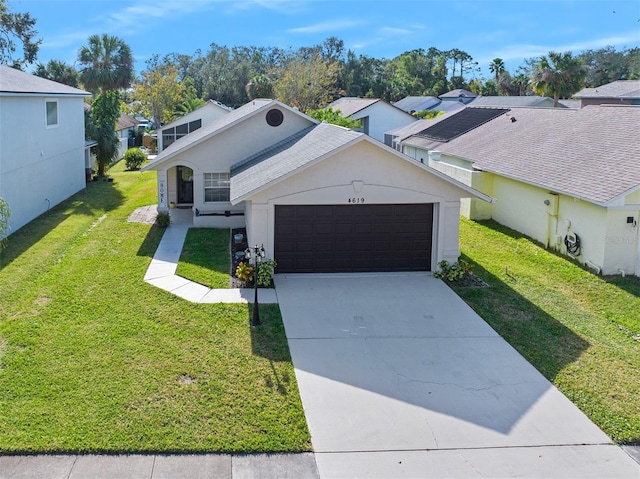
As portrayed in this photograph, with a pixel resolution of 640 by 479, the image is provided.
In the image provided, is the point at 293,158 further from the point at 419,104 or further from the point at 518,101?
the point at 419,104

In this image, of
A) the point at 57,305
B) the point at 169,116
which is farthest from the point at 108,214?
the point at 169,116

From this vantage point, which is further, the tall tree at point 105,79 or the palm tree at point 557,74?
the palm tree at point 557,74

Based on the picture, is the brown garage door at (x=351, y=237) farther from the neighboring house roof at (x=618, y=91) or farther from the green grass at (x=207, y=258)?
the neighboring house roof at (x=618, y=91)

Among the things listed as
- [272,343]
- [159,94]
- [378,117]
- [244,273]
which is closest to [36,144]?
[244,273]

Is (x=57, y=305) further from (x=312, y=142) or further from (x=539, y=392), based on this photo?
(x=539, y=392)

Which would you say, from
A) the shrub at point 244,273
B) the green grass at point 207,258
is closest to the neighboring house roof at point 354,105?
the green grass at point 207,258

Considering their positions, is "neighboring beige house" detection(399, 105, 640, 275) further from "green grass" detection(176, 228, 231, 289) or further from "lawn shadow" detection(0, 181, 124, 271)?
"lawn shadow" detection(0, 181, 124, 271)

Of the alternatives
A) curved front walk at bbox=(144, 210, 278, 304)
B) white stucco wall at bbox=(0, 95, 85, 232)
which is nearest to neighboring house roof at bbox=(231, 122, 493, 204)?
curved front walk at bbox=(144, 210, 278, 304)
